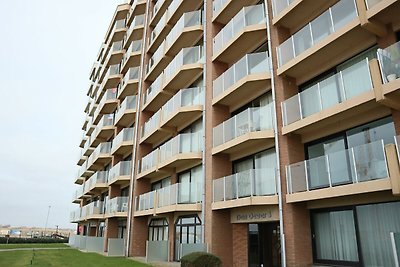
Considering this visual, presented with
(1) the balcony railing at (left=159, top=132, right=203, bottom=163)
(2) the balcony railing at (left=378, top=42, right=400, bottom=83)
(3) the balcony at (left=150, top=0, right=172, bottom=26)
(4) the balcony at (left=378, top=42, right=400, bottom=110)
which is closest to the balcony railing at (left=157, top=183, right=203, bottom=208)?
(1) the balcony railing at (left=159, top=132, right=203, bottom=163)

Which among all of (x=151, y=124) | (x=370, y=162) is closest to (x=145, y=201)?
(x=151, y=124)

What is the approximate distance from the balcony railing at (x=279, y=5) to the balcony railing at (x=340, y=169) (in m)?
7.08

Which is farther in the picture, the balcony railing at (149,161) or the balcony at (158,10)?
the balcony at (158,10)

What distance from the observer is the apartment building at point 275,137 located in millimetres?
10594

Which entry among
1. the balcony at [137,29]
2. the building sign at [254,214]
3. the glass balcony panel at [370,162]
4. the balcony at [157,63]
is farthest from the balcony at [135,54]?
the glass balcony panel at [370,162]

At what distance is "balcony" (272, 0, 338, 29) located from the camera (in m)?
13.7

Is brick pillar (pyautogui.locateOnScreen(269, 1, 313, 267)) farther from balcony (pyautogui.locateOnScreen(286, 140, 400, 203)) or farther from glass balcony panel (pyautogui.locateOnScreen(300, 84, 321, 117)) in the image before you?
glass balcony panel (pyautogui.locateOnScreen(300, 84, 321, 117))

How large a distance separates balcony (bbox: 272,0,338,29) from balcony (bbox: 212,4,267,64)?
1025mm

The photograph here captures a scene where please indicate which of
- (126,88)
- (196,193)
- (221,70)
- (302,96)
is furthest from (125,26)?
(302,96)

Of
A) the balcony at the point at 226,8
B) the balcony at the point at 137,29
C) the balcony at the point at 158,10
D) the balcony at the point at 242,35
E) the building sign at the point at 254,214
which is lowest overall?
the building sign at the point at 254,214

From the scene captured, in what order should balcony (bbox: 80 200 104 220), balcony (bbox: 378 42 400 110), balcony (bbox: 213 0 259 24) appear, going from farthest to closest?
balcony (bbox: 80 200 104 220)
balcony (bbox: 213 0 259 24)
balcony (bbox: 378 42 400 110)

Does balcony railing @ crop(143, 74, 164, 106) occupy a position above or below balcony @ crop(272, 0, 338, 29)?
above

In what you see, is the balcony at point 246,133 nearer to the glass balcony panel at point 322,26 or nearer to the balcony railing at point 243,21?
the glass balcony panel at point 322,26

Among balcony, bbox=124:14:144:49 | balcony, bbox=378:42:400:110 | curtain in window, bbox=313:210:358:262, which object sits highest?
balcony, bbox=124:14:144:49
